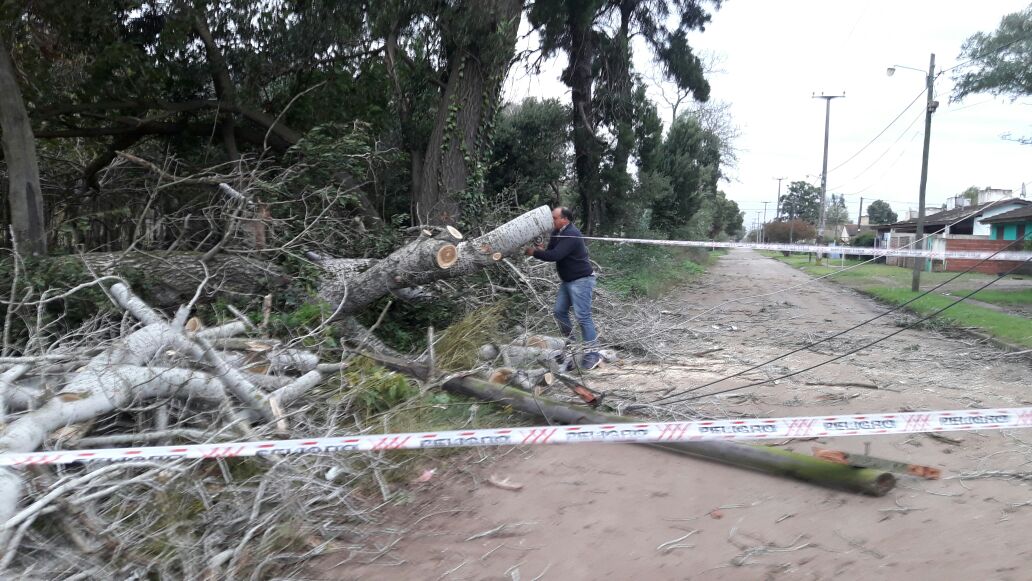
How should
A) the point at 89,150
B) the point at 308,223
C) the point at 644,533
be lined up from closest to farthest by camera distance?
the point at 644,533 → the point at 308,223 → the point at 89,150

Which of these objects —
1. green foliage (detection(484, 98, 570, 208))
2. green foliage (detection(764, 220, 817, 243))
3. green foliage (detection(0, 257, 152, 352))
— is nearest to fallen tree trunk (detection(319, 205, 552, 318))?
green foliage (detection(0, 257, 152, 352))

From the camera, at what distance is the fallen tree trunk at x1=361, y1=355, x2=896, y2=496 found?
3.93 m

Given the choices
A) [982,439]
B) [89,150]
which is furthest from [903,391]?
[89,150]

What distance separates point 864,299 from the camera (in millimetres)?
17703

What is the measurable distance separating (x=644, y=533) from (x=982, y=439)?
264 cm

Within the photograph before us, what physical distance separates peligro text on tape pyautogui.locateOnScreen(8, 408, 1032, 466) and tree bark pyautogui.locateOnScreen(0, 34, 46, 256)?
738 centimetres

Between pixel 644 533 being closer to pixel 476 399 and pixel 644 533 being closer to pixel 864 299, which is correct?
pixel 476 399

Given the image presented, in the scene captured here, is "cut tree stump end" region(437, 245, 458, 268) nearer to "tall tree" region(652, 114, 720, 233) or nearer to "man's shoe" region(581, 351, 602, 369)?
"man's shoe" region(581, 351, 602, 369)

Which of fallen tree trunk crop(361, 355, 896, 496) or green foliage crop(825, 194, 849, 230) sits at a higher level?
green foliage crop(825, 194, 849, 230)

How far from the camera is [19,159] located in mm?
9617

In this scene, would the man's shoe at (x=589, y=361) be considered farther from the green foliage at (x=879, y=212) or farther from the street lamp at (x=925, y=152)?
the green foliage at (x=879, y=212)

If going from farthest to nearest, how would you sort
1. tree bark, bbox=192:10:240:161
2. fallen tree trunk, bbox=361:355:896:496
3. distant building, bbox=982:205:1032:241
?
distant building, bbox=982:205:1032:241, tree bark, bbox=192:10:240:161, fallen tree trunk, bbox=361:355:896:496

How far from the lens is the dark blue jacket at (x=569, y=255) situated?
7.28 m

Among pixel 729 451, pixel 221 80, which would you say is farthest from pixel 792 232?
pixel 729 451
